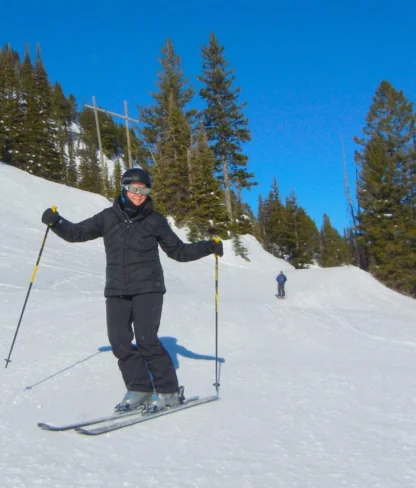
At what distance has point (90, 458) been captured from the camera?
282 cm

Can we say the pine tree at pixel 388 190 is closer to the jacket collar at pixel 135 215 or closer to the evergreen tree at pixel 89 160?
the evergreen tree at pixel 89 160

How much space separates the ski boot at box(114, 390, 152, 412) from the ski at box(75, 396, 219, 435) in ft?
0.58

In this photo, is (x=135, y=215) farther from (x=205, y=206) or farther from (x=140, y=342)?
(x=205, y=206)

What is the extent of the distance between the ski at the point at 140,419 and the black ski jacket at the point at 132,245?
3.35ft

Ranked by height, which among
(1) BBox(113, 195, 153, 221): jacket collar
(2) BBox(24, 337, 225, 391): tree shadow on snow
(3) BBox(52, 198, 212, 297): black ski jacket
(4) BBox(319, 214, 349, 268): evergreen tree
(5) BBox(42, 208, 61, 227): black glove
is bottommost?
(2) BBox(24, 337, 225, 391): tree shadow on snow

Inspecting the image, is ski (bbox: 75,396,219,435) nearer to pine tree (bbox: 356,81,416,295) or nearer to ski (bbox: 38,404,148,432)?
ski (bbox: 38,404,148,432)

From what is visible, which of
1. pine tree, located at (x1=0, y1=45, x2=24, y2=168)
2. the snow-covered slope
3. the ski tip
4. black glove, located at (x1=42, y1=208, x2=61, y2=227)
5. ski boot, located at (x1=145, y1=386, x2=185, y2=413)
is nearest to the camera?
the snow-covered slope

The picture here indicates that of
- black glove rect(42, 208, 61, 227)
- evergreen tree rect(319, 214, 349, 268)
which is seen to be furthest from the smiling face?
evergreen tree rect(319, 214, 349, 268)

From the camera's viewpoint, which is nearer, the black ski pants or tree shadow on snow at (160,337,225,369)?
the black ski pants

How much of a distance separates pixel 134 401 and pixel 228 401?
96cm

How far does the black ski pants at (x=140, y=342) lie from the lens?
13.2 feet

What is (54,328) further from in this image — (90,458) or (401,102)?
(401,102)

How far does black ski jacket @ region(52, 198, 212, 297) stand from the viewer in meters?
4.07

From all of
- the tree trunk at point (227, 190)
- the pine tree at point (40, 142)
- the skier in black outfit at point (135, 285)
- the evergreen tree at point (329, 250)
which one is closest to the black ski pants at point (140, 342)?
the skier in black outfit at point (135, 285)
